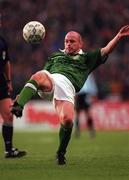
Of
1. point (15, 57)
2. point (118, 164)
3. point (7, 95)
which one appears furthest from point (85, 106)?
point (118, 164)

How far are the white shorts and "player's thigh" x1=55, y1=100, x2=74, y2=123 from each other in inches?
2.9

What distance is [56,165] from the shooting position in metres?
9.95

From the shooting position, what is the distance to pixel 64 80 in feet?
33.5

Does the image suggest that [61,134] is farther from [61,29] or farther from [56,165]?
[61,29]

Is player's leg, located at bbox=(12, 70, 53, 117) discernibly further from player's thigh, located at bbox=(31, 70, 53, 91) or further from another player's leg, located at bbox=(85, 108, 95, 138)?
another player's leg, located at bbox=(85, 108, 95, 138)

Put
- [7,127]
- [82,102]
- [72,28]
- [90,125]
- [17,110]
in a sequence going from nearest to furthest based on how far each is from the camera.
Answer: [17,110], [7,127], [90,125], [82,102], [72,28]

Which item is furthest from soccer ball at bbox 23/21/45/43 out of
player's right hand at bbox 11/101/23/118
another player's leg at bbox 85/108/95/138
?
another player's leg at bbox 85/108/95/138

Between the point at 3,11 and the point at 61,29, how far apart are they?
2.28 m

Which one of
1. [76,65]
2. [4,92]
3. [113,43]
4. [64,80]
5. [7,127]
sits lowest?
[7,127]

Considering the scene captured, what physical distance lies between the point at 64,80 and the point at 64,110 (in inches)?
19.9

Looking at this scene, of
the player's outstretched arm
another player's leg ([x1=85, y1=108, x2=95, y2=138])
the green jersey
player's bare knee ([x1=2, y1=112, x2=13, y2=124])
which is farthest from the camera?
another player's leg ([x1=85, y1=108, x2=95, y2=138])

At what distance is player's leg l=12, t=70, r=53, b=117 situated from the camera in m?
9.56

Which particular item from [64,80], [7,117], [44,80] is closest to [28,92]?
[44,80]

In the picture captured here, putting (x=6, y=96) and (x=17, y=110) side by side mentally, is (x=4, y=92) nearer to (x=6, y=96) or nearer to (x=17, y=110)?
(x=6, y=96)
